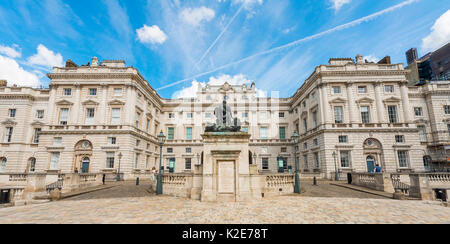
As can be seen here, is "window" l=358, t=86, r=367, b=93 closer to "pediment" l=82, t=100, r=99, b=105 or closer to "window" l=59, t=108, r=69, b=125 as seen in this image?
"pediment" l=82, t=100, r=99, b=105

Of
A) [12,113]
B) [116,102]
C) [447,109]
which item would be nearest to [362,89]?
[447,109]

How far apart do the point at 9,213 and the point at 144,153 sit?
79.2 feet

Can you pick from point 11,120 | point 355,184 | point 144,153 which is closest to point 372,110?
point 355,184

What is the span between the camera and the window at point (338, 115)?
27.3m

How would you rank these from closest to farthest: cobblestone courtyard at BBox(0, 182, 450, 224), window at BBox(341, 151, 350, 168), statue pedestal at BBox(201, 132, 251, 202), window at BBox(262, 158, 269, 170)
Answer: cobblestone courtyard at BBox(0, 182, 450, 224)
statue pedestal at BBox(201, 132, 251, 202)
window at BBox(341, 151, 350, 168)
window at BBox(262, 158, 269, 170)

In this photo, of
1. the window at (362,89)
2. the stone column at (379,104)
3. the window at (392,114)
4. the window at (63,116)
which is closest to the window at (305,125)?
the window at (362,89)

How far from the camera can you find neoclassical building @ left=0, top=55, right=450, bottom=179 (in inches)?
1015

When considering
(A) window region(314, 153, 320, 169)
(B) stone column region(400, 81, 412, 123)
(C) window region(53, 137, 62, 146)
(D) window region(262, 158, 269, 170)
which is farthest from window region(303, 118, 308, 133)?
(C) window region(53, 137, 62, 146)

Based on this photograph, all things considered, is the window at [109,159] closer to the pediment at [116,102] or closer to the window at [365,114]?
the pediment at [116,102]

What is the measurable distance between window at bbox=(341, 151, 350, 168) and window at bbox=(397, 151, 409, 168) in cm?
684

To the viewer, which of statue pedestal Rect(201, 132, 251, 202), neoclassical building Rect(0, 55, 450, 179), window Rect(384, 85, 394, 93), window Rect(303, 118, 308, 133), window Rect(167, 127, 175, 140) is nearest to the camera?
statue pedestal Rect(201, 132, 251, 202)

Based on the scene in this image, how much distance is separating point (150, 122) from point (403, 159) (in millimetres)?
38900

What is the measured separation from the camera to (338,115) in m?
27.4

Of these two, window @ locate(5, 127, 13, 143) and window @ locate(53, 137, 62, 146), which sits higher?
window @ locate(5, 127, 13, 143)
